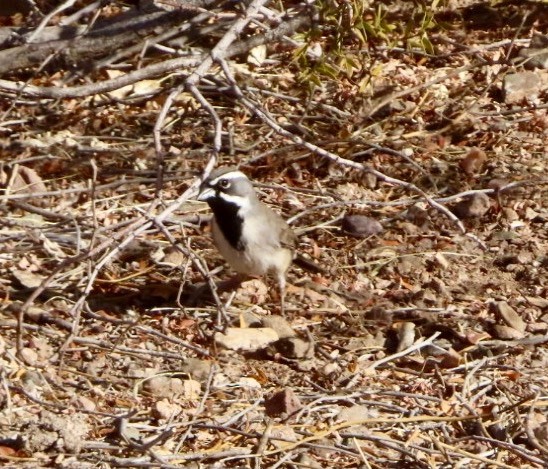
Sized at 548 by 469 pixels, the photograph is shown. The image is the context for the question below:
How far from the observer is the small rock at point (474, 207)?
804 cm

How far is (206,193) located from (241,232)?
303 millimetres

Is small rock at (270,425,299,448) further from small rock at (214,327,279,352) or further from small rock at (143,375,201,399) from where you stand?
small rock at (214,327,279,352)

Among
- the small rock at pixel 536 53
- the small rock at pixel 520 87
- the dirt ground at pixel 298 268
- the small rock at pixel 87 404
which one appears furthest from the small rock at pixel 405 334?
the small rock at pixel 536 53

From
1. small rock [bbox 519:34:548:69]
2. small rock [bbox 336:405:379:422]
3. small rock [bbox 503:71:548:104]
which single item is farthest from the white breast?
small rock [bbox 519:34:548:69]

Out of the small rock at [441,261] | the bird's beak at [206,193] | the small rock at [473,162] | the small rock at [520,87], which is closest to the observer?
the bird's beak at [206,193]

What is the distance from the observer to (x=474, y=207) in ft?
26.3

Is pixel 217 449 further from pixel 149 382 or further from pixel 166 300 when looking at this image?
pixel 166 300

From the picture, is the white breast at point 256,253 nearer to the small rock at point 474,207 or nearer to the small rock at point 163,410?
the small rock at point 163,410

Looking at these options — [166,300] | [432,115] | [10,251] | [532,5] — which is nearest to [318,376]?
[166,300]

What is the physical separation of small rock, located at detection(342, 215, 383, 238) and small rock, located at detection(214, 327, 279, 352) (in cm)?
119

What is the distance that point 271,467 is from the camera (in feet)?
19.3

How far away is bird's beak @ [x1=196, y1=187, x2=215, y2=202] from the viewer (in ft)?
23.4

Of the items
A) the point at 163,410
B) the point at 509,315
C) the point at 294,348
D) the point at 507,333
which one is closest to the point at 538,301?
the point at 509,315

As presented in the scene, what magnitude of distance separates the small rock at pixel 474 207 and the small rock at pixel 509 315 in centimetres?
93
